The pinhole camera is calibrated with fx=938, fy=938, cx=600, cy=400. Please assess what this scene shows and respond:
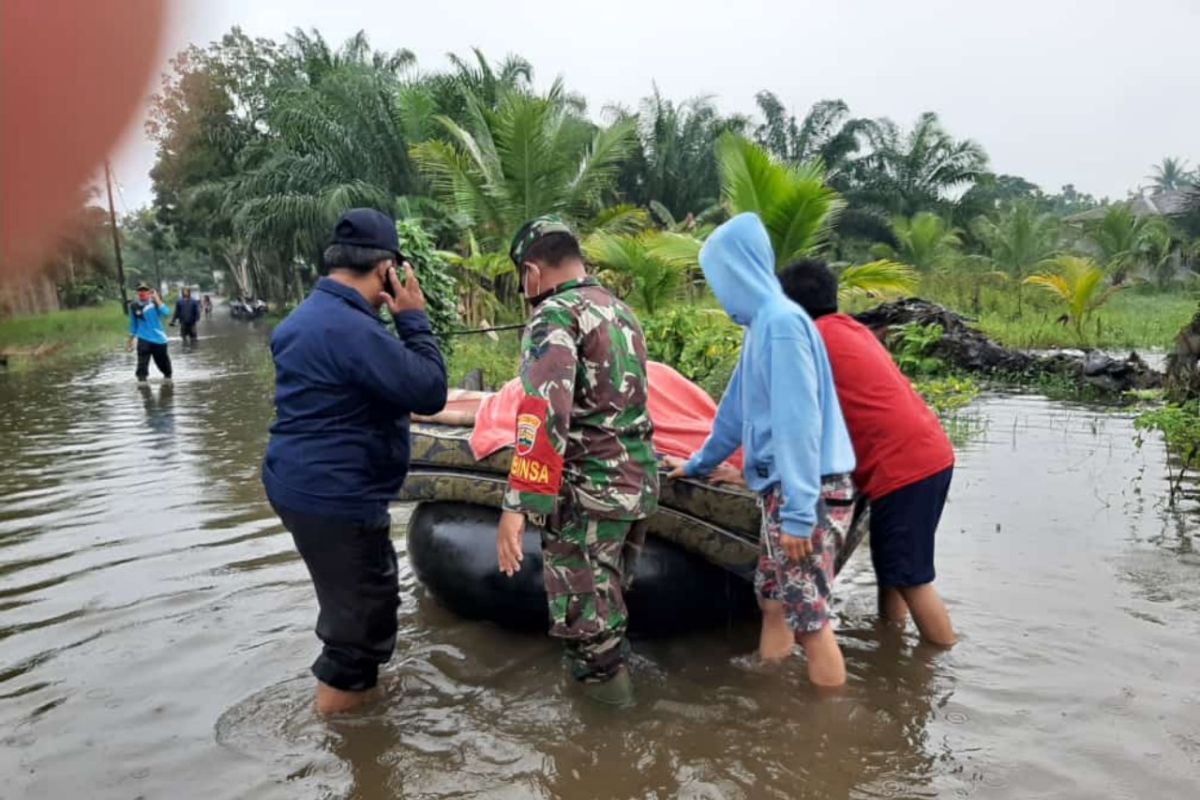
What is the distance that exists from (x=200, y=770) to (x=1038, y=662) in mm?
3209

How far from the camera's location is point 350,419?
3176 mm

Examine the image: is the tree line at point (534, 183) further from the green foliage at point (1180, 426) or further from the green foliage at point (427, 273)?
the green foliage at point (1180, 426)

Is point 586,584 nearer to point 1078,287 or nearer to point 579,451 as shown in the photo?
point 579,451

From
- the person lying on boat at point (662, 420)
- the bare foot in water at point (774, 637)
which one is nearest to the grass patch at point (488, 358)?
the person lying on boat at point (662, 420)

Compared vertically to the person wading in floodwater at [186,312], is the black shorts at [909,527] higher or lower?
lower

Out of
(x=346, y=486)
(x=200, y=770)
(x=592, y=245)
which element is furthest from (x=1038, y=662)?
(x=592, y=245)

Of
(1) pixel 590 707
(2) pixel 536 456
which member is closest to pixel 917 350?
(1) pixel 590 707

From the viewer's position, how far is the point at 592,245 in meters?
10.7

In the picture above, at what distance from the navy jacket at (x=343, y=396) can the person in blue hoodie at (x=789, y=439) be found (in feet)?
3.69

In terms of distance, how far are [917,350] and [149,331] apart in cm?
1079

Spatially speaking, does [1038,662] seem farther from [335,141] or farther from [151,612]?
[335,141]

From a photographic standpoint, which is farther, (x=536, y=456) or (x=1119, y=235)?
(x=1119, y=235)

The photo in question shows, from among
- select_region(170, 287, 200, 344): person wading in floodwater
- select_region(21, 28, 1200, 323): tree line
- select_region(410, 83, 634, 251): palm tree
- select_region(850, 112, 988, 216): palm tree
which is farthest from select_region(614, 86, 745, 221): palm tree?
select_region(410, 83, 634, 251): palm tree

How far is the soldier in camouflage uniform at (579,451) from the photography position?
10.4 feet
